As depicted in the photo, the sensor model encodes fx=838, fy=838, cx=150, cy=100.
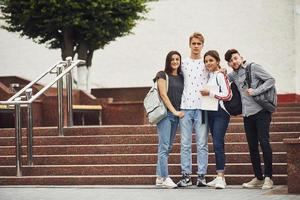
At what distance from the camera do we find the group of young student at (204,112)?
10.2m

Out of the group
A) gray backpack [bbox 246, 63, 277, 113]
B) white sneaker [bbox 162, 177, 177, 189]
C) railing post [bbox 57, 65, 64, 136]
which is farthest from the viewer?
railing post [bbox 57, 65, 64, 136]

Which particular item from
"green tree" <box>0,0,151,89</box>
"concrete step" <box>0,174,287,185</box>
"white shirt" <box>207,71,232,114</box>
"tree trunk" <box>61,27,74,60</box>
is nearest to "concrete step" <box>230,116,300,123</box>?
"concrete step" <box>0,174,287,185</box>

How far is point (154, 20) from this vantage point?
2412cm

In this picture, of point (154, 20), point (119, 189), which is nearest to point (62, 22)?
point (154, 20)

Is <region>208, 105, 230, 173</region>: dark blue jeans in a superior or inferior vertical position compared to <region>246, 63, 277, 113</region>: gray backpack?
inferior

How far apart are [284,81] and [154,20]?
4113 mm

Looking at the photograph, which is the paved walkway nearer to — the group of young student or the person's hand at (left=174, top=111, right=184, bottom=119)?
the group of young student

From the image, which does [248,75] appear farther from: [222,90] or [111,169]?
[111,169]

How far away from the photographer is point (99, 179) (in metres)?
11.2

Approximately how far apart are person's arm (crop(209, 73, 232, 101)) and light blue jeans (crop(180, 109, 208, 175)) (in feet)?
0.98

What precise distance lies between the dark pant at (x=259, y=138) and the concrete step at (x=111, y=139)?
5.45 ft

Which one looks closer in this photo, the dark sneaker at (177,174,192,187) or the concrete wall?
the dark sneaker at (177,174,192,187)

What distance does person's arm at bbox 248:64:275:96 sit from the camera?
33.0ft

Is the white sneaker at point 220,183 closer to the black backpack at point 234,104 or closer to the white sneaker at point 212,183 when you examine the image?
the white sneaker at point 212,183
